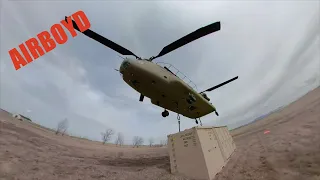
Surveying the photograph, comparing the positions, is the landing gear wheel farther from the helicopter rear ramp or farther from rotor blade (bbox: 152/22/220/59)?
rotor blade (bbox: 152/22/220/59)

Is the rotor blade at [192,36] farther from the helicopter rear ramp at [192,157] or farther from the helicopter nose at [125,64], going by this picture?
the helicopter rear ramp at [192,157]

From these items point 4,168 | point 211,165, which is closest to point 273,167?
point 211,165

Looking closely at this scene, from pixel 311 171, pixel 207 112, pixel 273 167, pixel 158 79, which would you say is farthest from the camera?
pixel 207 112

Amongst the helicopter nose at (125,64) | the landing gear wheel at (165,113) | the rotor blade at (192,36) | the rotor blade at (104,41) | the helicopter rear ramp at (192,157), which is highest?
the rotor blade at (104,41)

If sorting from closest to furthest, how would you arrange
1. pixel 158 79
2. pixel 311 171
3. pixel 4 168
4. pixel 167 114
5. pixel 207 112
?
pixel 4 168 < pixel 311 171 < pixel 158 79 < pixel 167 114 < pixel 207 112

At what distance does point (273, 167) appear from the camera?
9.51 meters

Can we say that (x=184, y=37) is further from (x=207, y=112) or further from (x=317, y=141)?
(x=317, y=141)

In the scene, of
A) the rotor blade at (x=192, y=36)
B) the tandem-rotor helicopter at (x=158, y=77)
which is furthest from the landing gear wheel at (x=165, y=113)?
the rotor blade at (x=192, y=36)

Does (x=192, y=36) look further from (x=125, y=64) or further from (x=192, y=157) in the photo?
(x=192, y=157)

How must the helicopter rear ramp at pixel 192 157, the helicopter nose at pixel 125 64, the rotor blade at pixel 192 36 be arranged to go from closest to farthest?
the rotor blade at pixel 192 36 → the helicopter rear ramp at pixel 192 157 → the helicopter nose at pixel 125 64

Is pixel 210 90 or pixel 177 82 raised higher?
pixel 210 90

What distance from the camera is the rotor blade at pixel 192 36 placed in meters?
8.72

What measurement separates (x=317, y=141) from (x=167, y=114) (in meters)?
12.1

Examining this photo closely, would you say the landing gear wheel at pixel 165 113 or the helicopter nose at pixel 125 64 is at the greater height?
the helicopter nose at pixel 125 64
